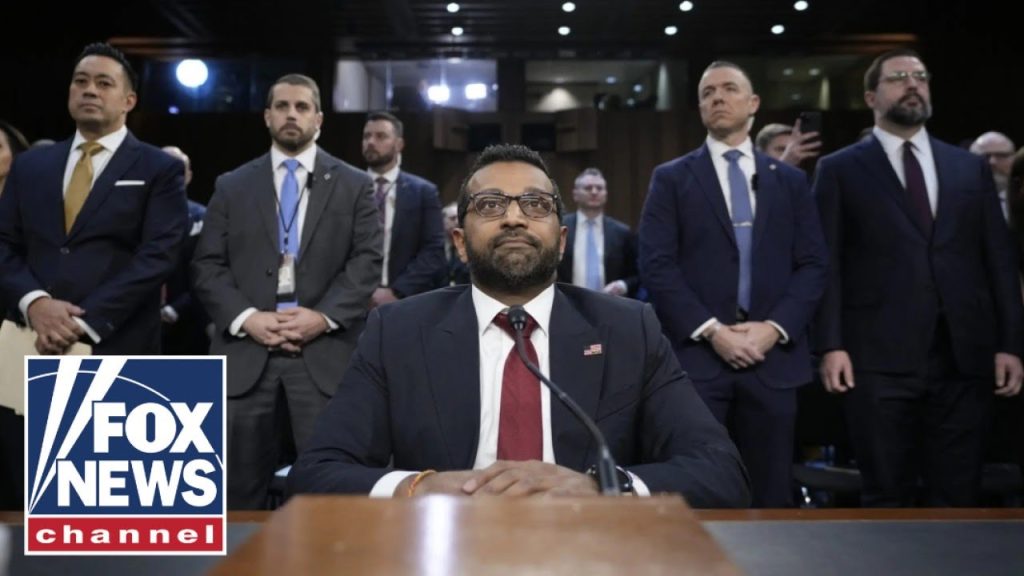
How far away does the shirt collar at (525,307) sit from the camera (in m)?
1.88

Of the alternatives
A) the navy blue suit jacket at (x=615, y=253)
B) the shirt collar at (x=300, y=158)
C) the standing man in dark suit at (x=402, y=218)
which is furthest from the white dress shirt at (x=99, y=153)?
the navy blue suit jacket at (x=615, y=253)

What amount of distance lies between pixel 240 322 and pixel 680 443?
1.64 metres

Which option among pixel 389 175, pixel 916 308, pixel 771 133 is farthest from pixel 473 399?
pixel 771 133

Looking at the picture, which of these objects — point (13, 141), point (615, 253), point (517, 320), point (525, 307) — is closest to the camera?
point (517, 320)

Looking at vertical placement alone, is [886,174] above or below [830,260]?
above

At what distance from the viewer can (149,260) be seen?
3.01 meters

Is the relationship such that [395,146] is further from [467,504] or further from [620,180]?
[620,180]

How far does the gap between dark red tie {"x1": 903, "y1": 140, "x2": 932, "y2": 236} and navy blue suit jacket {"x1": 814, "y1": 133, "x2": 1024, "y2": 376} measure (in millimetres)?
24

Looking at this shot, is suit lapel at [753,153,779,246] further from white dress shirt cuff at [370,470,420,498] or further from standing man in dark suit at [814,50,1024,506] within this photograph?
white dress shirt cuff at [370,470,420,498]

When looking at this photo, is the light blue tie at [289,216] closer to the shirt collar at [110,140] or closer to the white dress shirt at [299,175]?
the white dress shirt at [299,175]

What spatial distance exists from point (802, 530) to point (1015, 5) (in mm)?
10039

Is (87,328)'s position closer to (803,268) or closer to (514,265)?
(514,265)

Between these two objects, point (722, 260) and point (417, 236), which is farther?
point (417, 236)

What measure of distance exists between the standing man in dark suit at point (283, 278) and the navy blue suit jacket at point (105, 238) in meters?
0.17
